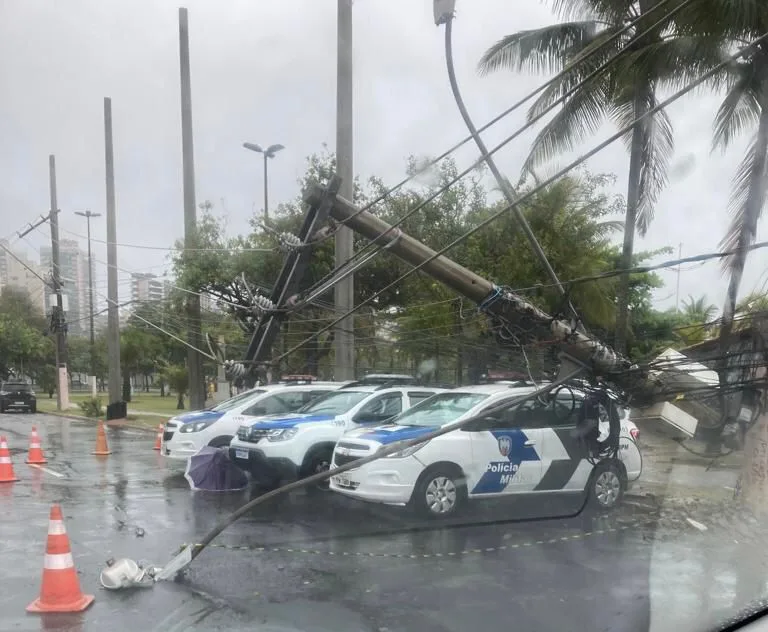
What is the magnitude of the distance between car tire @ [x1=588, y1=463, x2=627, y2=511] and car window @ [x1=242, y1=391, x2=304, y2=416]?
17.7 feet

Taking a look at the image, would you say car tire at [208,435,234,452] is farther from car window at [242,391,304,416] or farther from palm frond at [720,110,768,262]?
palm frond at [720,110,768,262]

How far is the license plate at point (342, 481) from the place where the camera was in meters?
8.80

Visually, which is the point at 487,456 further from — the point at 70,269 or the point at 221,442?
the point at 70,269

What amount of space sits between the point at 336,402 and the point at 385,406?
808 mm

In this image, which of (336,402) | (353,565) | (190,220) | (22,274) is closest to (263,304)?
(336,402)

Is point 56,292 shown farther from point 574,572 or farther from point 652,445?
point 574,572

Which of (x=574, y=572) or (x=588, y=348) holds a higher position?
(x=588, y=348)

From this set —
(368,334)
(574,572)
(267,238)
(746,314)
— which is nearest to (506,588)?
(574,572)

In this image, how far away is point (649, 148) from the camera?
38.8 ft

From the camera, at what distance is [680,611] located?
5.45 metres

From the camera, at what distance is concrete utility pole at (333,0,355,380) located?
41.7ft

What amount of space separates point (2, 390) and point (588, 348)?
31.7 m

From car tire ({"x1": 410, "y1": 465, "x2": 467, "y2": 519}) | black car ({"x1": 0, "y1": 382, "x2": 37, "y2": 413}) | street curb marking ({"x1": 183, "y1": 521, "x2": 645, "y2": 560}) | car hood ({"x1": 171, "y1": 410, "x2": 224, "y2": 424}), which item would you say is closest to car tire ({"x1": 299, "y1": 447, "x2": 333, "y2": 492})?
car tire ({"x1": 410, "y1": 465, "x2": 467, "y2": 519})

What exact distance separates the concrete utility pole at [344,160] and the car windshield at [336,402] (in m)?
1.37
